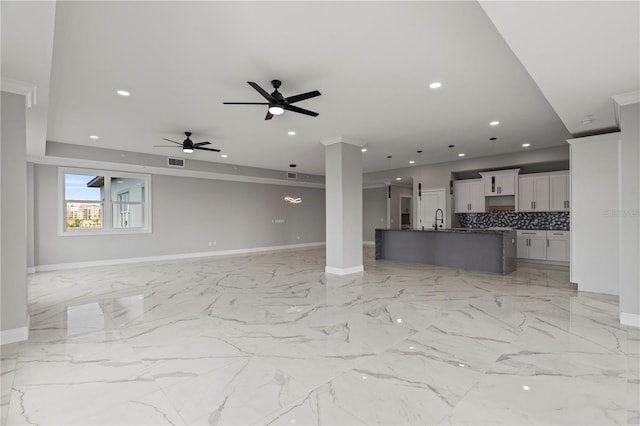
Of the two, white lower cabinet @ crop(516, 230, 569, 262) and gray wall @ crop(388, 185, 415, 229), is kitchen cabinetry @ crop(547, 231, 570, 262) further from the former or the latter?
gray wall @ crop(388, 185, 415, 229)

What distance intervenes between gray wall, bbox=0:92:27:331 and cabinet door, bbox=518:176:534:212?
390 inches

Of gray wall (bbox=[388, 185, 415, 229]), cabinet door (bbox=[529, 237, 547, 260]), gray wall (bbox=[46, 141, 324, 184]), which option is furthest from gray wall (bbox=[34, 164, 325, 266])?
cabinet door (bbox=[529, 237, 547, 260])

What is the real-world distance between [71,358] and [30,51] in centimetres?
278

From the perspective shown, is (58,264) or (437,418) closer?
(437,418)

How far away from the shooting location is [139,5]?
8.18 feet

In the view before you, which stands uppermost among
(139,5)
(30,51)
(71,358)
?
(139,5)

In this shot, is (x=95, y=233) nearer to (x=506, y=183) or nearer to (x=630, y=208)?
(x=630, y=208)

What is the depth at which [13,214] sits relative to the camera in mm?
3301

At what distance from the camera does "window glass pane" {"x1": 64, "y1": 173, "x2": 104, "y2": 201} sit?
7.57 meters

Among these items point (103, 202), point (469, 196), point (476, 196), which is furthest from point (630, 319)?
point (103, 202)

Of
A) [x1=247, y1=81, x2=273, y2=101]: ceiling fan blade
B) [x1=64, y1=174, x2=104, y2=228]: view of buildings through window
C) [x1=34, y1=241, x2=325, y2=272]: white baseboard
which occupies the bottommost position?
[x1=34, y1=241, x2=325, y2=272]: white baseboard

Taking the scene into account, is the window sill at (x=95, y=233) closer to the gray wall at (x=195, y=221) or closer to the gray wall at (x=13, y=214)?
the gray wall at (x=195, y=221)

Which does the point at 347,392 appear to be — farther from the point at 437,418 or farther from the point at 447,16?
the point at 447,16

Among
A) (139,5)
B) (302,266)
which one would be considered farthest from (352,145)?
(139,5)
